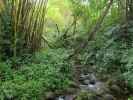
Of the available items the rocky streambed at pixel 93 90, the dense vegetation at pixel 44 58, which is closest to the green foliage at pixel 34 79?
the dense vegetation at pixel 44 58

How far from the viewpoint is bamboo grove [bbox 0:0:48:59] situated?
7.09 metres

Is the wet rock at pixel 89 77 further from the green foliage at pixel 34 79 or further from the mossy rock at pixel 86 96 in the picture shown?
the mossy rock at pixel 86 96

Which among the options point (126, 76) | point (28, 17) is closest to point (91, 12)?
point (28, 17)

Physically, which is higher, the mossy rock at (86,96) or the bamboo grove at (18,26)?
the bamboo grove at (18,26)

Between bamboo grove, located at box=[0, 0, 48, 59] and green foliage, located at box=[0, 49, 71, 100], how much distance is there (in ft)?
1.87

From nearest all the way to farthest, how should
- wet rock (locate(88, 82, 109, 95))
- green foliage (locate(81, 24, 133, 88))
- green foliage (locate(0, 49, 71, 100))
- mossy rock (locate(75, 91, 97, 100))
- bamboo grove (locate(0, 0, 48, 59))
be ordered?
green foliage (locate(0, 49, 71, 100)), mossy rock (locate(75, 91, 97, 100)), wet rock (locate(88, 82, 109, 95)), green foliage (locate(81, 24, 133, 88)), bamboo grove (locate(0, 0, 48, 59))

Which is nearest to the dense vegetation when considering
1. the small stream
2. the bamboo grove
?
the bamboo grove

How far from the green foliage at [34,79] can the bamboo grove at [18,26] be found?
0.57m

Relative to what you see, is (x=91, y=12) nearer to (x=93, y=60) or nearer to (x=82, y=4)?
(x=82, y=4)

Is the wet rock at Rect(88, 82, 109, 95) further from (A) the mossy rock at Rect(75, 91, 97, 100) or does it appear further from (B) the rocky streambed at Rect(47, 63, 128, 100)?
(A) the mossy rock at Rect(75, 91, 97, 100)

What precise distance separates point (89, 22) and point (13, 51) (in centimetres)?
658

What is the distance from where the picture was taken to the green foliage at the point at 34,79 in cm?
523

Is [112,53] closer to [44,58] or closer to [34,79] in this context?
[44,58]

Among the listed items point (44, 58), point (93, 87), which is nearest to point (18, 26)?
point (44, 58)
